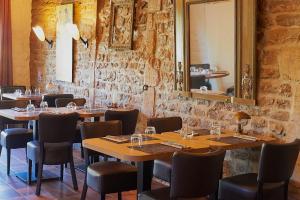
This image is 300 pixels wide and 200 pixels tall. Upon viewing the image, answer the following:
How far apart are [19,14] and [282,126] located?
6.04m

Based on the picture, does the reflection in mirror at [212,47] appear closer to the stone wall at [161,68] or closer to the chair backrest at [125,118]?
the stone wall at [161,68]

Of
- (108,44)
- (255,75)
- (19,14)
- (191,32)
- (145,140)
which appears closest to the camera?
(145,140)

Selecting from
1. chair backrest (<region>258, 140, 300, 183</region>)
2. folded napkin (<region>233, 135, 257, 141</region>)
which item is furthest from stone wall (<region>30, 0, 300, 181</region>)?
chair backrest (<region>258, 140, 300, 183</region>)

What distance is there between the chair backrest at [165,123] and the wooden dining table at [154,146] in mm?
456

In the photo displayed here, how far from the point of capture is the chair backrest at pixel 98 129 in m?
4.14

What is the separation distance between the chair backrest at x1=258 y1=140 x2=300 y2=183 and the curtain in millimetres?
6071

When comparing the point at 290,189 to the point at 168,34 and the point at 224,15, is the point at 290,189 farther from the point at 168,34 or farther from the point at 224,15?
the point at 168,34

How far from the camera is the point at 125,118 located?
17.1 feet

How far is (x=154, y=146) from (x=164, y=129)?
1060 millimetres

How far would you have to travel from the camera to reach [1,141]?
5543mm

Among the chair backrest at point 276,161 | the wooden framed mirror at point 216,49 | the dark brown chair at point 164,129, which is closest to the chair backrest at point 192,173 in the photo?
the chair backrest at point 276,161

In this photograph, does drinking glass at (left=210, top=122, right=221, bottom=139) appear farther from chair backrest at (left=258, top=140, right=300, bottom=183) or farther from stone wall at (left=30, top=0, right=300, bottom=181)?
Result: chair backrest at (left=258, top=140, right=300, bottom=183)

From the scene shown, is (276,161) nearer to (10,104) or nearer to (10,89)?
(10,104)

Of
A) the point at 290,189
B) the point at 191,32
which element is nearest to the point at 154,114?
the point at 191,32
